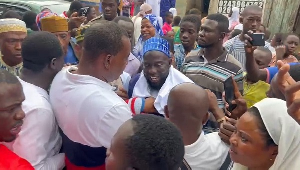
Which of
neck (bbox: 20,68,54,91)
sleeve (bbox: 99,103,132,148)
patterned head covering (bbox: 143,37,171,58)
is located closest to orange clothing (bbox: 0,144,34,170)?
sleeve (bbox: 99,103,132,148)

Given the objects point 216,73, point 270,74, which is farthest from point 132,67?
point 270,74

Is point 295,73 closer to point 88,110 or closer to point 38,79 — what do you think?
point 88,110

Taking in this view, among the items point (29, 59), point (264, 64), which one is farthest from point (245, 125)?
point (264, 64)

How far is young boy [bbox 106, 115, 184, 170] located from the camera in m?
1.27

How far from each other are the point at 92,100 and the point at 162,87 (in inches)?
41.6

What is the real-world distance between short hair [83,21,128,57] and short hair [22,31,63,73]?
0.41 m

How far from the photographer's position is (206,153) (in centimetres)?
187

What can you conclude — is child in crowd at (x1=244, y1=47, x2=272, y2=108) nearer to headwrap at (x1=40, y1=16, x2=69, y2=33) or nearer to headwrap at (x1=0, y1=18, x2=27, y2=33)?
headwrap at (x1=40, y1=16, x2=69, y2=33)

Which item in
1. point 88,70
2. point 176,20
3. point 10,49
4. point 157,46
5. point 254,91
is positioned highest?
point 88,70

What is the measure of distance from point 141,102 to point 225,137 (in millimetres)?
828

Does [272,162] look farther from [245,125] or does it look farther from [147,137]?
[147,137]

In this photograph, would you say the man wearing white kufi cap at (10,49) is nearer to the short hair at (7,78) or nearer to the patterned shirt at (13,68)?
the patterned shirt at (13,68)

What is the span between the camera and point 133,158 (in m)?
1.28

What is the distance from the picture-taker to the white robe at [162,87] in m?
2.59
